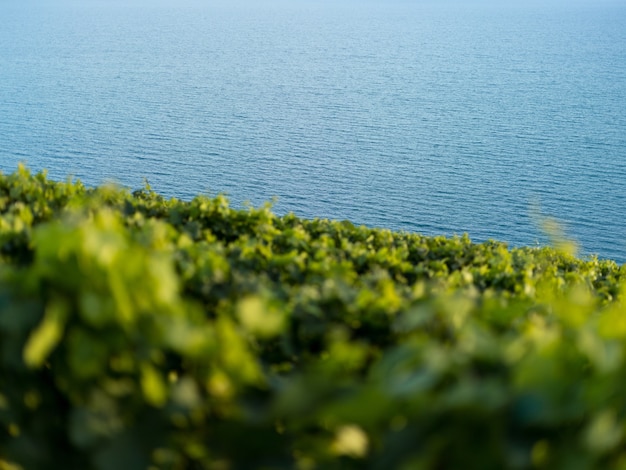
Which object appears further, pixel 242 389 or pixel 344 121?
pixel 344 121

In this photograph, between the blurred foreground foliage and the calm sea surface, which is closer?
the blurred foreground foliage

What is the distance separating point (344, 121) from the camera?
5709 cm

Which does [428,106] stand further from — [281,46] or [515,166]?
[281,46]

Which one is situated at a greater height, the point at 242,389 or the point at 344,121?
the point at 344,121

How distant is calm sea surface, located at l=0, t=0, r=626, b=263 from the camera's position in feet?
137

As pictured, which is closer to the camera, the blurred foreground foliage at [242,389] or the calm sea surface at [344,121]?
the blurred foreground foliage at [242,389]

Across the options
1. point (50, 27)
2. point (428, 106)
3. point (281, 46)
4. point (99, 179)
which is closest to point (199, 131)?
point (99, 179)

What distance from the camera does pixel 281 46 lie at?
96.4m

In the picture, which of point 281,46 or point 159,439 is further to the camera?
point 281,46

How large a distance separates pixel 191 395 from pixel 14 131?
5467cm

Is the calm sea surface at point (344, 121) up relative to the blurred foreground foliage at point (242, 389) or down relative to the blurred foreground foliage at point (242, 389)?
up

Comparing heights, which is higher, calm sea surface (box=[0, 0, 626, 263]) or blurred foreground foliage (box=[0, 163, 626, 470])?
calm sea surface (box=[0, 0, 626, 263])

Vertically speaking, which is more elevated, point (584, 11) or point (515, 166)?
point (584, 11)

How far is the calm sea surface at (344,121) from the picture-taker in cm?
4191
